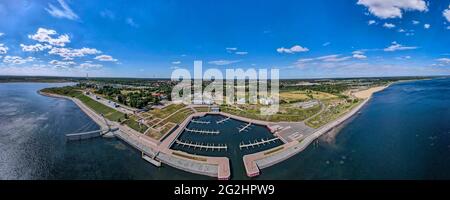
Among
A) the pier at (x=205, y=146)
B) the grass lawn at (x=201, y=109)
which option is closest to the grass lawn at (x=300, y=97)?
the grass lawn at (x=201, y=109)

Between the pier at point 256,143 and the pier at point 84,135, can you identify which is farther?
the pier at point 84,135

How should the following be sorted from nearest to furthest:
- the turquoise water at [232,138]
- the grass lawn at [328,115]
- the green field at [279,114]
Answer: the turquoise water at [232,138] < the grass lawn at [328,115] < the green field at [279,114]

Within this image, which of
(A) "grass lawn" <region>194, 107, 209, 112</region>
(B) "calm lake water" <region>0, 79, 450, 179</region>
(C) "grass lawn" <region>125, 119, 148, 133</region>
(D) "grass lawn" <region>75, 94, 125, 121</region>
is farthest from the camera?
(A) "grass lawn" <region>194, 107, 209, 112</region>

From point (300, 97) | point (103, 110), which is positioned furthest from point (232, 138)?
point (300, 97)

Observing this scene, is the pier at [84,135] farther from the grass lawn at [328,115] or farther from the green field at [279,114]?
the grass lawn at [328,115]

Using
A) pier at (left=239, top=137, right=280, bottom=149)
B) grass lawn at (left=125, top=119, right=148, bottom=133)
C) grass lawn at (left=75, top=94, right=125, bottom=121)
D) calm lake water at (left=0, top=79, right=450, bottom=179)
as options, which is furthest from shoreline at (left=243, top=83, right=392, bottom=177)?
grass lawn at (left=75, top=94, right=125, bottom=121)

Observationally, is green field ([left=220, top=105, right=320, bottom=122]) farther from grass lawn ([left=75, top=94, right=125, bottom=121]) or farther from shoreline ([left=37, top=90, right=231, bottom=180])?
grass lawn ([left=75, top=94, right=125, bottom=121])

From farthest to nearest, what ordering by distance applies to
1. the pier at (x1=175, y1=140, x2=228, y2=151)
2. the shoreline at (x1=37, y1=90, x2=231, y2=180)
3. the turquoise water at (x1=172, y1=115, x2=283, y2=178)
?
the pier at (x1=175, y1=140, x2=228, y2=151) < the turquoise water at (x1=172, y1=115, x2=283, y2=178) < the shoreline at (x1=37, y1=90, x2=231, y2=180)

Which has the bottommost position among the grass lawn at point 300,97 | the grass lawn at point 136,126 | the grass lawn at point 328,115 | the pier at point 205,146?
the pier at point 205,146

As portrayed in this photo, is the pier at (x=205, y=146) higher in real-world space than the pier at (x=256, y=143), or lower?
lower

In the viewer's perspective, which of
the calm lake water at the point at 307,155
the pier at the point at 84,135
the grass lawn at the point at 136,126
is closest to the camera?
the calm lake water at the point at 307,155
